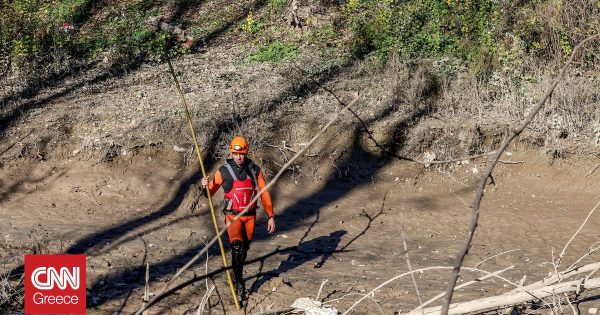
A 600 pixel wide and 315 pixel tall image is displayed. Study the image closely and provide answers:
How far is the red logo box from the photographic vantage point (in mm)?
6457

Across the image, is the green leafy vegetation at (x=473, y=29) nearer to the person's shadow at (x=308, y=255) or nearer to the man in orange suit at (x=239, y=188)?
the person's shadow at (x=308, y=255)

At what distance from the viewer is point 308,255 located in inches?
362

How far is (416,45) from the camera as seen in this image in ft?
47.7

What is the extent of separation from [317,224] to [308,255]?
1.58 meters

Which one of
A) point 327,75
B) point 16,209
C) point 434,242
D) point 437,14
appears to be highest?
point 437,14

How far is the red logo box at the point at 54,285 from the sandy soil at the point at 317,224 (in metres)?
0.40

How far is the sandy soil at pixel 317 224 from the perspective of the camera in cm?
836

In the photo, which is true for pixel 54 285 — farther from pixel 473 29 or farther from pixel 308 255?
pixel 473 29

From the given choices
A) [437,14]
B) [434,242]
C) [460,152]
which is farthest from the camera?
[437,14]

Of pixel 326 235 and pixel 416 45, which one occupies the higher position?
pixel 416 45

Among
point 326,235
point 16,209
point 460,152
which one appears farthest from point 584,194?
point 16,209

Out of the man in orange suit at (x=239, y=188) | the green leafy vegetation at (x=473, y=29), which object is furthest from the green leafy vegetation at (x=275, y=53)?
the man in orange suit at (x=239, y=188)

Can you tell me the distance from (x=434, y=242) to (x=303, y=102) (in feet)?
12.6

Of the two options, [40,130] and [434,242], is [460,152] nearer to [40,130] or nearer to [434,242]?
[434,242]
